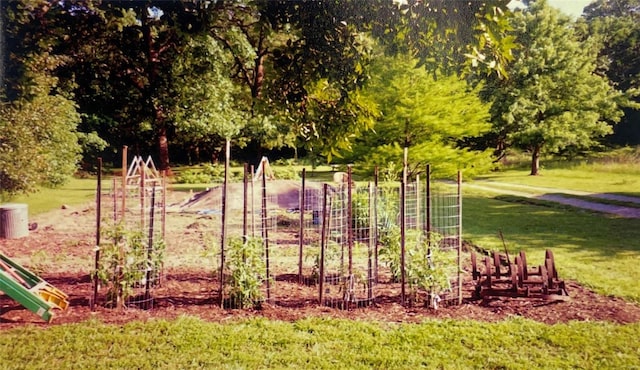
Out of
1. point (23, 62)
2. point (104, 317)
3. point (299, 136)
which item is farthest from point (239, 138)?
point (104, 317)

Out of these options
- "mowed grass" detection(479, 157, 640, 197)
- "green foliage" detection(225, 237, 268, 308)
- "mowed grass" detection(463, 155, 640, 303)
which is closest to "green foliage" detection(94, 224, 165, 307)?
"green foliage" detection(225, 237, 268, 308)

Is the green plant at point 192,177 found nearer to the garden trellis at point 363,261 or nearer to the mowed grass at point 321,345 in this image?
the garden trellis at point 363,261

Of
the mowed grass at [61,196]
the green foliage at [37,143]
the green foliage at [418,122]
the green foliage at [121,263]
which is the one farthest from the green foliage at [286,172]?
the green foliage at [121,263]

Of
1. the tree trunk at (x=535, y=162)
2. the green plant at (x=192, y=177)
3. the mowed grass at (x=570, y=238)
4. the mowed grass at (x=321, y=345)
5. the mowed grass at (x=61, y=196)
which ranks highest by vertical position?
the tree trunk at (x=535, y=162)

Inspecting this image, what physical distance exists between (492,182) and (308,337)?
27.9 feet

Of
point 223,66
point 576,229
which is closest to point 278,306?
point 223,66

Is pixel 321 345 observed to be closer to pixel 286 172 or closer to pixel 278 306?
pixel 278 306

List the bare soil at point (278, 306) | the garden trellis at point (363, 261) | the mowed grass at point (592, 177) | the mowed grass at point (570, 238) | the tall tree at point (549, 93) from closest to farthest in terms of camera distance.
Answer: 1. the bare soil at point (278, 306)
2. the garden trellis at point (363, 261)
3. the mowed grass at point (570, 238)
4. the mowed grass at point (592, 177)
5. the tall tree at point (549, 93)

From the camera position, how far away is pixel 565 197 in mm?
7984

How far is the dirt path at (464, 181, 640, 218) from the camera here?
583 cm

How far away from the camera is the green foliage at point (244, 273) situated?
325 cm

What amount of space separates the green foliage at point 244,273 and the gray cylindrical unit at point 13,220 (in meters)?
3.23

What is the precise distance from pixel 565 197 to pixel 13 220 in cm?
846

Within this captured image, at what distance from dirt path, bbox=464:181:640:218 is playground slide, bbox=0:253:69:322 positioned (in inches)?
227
